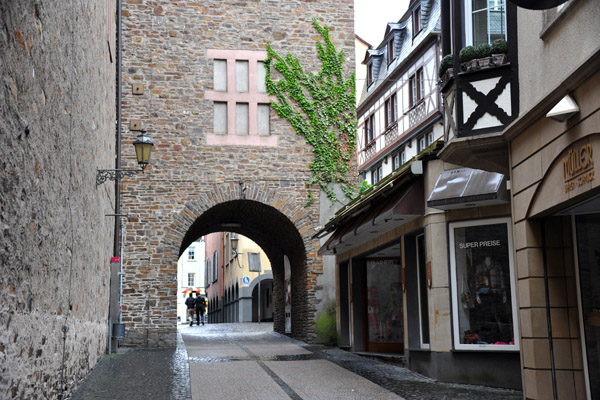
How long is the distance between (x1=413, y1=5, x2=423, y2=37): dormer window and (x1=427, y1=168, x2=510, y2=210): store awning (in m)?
19.1

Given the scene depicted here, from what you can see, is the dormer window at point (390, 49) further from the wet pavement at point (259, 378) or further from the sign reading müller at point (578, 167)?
the sign reading müller at point (578, 167)

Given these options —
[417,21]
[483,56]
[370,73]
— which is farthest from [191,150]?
[370,73]

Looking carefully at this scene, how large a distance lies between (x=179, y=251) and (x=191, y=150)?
269 centimetres

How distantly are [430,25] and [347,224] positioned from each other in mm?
14084

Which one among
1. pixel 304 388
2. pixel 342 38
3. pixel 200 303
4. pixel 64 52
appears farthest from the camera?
pixel 200 303

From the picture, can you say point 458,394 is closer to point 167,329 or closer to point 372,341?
point 372,341

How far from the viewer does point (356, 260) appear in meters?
16.2

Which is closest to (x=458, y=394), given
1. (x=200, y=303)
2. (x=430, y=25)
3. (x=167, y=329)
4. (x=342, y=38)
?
(x=167, y=329)

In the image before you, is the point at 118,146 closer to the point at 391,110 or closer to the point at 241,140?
the point at 241,140

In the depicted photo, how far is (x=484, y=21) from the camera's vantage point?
870cm

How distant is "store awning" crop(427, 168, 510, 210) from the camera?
9992mm

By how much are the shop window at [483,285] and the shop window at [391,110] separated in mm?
20588

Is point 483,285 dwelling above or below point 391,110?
below

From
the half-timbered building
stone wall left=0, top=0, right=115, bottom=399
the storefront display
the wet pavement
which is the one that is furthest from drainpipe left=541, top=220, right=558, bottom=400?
the storefront display
